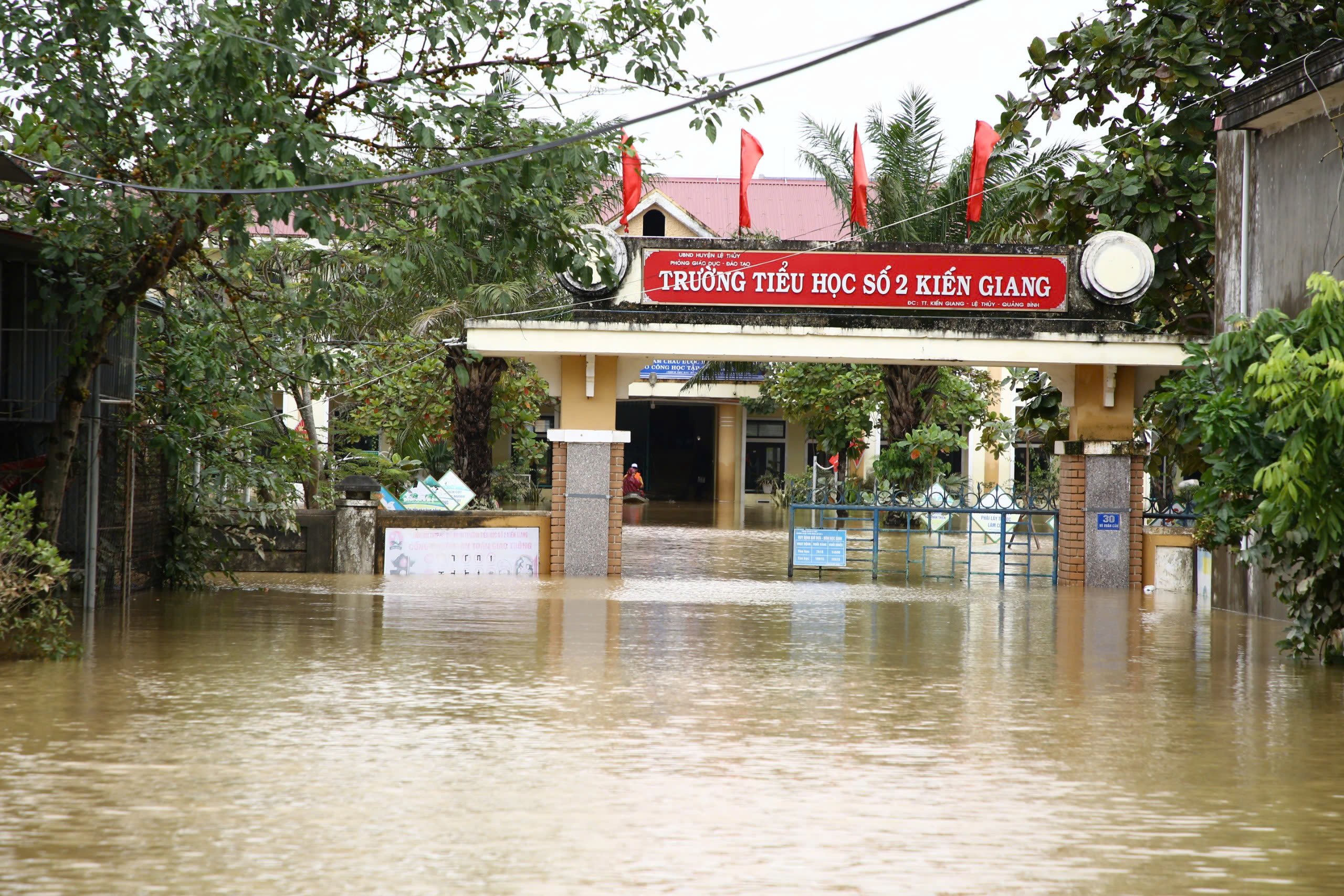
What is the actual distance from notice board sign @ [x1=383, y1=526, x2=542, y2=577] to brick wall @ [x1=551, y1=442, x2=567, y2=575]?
0.36m

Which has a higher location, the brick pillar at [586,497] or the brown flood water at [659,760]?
the brick pillar at [586,497]

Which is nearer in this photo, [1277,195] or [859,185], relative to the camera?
[1277,195]

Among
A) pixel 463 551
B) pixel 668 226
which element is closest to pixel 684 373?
pixel 668 226

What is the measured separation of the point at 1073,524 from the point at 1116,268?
3.52 m

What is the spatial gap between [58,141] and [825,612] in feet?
29.4

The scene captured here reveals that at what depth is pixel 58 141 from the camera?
12875mm

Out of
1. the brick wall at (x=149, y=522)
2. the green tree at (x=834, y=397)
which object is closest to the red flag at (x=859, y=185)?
the brick wall at (x=149, y=522)

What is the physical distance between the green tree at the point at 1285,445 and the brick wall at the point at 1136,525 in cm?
663

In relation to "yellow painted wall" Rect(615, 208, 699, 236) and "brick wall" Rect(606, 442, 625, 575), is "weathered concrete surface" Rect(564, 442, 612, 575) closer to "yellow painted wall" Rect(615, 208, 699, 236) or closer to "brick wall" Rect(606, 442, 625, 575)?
"brick wall" Rect(606, 442, 625, 575)

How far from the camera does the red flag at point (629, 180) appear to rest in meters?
14.1

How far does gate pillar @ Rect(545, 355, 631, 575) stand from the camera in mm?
19109

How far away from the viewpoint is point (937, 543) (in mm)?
29094

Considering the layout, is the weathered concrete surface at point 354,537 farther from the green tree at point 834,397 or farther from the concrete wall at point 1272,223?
the green tree at point 834,397

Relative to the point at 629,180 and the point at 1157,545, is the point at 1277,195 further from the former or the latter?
the point at 629,180
